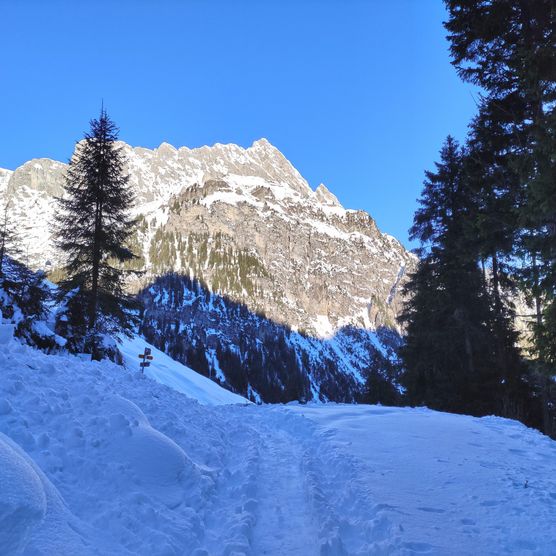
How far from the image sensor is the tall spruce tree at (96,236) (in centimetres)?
1877

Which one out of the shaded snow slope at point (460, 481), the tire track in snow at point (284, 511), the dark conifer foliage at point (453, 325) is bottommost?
the tire track in snow at point (284, 511)

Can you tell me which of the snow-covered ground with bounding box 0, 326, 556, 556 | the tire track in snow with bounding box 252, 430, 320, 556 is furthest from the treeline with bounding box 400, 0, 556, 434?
the tire track in snow with bounding box 252, 430, 320, 556

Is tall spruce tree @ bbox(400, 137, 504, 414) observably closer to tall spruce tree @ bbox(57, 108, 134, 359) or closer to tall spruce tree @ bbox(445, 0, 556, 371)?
tall spruce tree @ bbox(445, 0, 556, 371)

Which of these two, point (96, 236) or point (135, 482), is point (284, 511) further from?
point (96, 236)

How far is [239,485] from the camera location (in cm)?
604

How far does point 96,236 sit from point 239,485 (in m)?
16.3

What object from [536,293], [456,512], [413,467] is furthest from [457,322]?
[456,512]

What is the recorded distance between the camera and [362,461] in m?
6.84

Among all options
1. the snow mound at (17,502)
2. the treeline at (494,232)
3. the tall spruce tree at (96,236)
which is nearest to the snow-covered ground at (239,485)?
the snow mound at (17,502)

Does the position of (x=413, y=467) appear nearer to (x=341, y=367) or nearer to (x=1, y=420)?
(x=1, y=420)

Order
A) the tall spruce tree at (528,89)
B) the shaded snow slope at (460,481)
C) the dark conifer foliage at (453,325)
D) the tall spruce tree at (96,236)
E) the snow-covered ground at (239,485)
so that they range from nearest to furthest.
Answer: the snow-covered ground at (239,485) < the shaded snow slope at (460,481) < the tall spruce tree at (528,89) < the dark conifer foliage at (453,325) < the tall spruce tree at (96,236)

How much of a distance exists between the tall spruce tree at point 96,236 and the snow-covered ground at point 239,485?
34.0 ft

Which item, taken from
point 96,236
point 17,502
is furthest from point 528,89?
point 96,236

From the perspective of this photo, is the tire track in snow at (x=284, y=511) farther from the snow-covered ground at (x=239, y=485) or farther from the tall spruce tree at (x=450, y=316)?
the tall spruce tree at (x=450, y=316)
